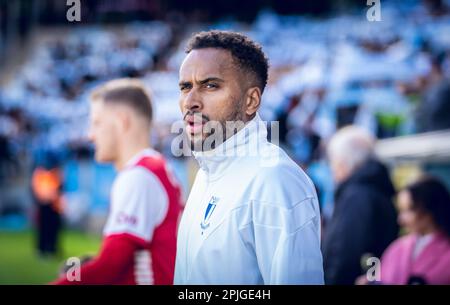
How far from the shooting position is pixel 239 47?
235cm

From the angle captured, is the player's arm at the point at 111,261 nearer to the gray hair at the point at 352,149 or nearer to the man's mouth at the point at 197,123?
the man's mouth at the point at 197,123

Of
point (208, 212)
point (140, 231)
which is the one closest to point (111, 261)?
point (140, 231)

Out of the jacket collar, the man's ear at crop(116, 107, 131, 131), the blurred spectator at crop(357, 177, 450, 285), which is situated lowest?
the blurred spectator at crop(357, 177, 450, 285)

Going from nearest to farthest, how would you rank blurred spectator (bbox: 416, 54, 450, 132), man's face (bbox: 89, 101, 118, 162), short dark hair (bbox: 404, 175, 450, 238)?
man's face (bbox: 89, 101, 118, 162), short dark hair (bbox: 404, 175, 450, 238), blurred spectator (bbox: 416, 54, 450, 132)

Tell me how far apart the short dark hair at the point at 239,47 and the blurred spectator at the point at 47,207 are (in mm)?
8936

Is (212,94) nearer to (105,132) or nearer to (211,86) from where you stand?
(211,86)

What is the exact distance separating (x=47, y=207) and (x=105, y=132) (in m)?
8.13

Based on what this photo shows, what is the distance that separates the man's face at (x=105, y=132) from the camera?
3547 millimetres

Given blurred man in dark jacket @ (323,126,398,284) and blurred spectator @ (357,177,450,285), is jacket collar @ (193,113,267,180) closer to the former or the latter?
blurred spectator @ (357,177,450,285)

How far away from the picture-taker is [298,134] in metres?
13.4

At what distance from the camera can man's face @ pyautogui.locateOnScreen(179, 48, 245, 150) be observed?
2.32 m

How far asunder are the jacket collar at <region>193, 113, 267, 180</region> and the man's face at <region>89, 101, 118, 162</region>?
1.27 m

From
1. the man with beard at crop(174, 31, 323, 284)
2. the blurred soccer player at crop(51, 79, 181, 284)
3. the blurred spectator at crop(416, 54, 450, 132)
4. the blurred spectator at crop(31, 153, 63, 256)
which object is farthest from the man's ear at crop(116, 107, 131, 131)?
the blurred spectator at crop(31, 153, 63, 256)
